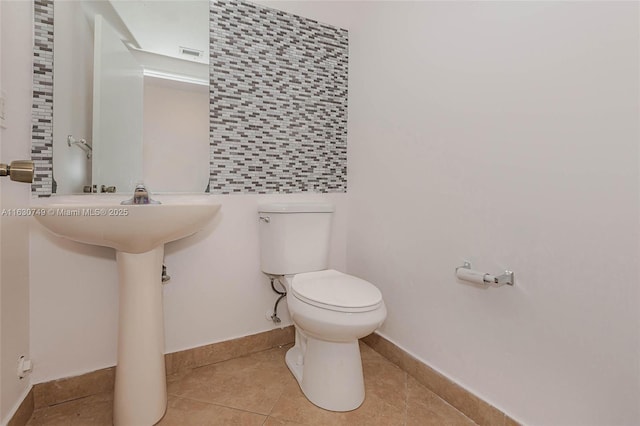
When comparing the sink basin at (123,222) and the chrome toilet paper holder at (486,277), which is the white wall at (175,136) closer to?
the sink basin at (123,222)

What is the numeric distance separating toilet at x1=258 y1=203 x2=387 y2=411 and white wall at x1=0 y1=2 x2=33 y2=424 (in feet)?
3.00

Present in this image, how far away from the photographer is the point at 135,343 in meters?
1.12

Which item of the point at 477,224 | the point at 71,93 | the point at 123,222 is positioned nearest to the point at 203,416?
the point at 123,222

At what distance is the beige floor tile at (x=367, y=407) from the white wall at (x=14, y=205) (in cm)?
91

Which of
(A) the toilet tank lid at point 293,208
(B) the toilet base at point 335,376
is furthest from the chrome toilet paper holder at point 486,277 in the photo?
(A) the toilet tank lid at point 293,208

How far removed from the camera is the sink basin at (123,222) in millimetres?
953

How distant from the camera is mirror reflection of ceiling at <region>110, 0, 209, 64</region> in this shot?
1.42 meters

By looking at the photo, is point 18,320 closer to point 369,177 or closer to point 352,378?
point 352,378

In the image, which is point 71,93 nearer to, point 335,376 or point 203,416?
point 203,416

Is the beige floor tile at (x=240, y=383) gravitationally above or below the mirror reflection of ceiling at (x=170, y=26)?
below

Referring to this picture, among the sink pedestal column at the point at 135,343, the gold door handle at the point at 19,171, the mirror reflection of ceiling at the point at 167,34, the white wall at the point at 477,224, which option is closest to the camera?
the gold door handle at the point at 19,171

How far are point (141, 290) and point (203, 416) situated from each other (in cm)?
55

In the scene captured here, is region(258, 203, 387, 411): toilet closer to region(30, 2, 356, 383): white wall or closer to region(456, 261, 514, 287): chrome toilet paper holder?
region(30, 2, 356, 383): white wall

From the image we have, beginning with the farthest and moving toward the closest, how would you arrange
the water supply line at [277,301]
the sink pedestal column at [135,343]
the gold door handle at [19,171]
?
1. the water supply line at [277,301]
2. the sink pedestal column at [135,343]
3. the gold door handle at [19,171]
